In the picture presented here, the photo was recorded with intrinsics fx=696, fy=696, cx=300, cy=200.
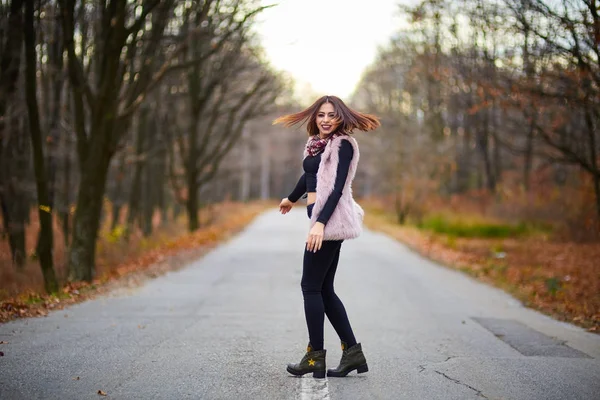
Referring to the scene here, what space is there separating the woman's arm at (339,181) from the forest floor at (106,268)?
161 inches

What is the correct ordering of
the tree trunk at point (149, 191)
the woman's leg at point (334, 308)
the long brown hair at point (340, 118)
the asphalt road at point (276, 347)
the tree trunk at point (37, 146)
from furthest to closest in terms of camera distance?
the tree trunk at point (149, 191) < the tree trunk at point (37, 146) < the woman's leg at point (334, 308) < the long brown hair at point (340, 118) < the asphalt road at point (276, 347)

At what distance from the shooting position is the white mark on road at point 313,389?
440cm

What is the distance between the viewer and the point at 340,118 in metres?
4.85

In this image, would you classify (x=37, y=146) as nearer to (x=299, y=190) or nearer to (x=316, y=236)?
(x=299, y=190)

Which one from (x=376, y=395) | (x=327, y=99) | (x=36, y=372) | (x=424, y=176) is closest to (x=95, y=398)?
(x=36, y=372)

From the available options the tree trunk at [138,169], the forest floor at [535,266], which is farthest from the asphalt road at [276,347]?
the tree trunk at [138,169]

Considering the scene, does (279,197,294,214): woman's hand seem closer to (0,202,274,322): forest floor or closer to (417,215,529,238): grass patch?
(0,202,274,322): forest floor

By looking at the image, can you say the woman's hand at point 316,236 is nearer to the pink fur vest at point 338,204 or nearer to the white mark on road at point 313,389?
the pink fur vest at point 338,204

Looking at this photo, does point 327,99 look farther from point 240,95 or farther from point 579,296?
point 240,95

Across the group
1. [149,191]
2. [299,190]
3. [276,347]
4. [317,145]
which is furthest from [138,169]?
[317,145]

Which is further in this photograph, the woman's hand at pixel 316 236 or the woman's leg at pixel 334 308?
the woman's leg at pixel 334 308

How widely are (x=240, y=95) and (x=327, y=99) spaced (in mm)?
22751

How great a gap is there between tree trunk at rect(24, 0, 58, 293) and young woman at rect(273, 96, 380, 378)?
6.30 meters

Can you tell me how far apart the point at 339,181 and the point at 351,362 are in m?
1.29
